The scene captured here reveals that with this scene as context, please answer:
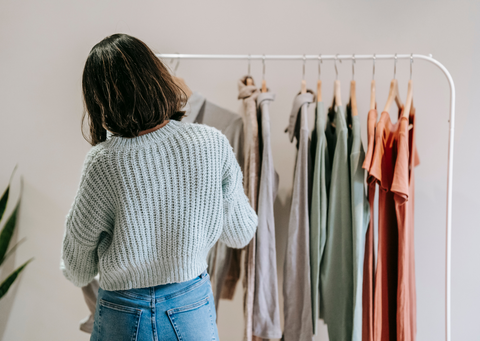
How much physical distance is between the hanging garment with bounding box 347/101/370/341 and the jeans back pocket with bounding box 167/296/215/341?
0.52 meters

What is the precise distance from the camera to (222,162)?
2.91 feet

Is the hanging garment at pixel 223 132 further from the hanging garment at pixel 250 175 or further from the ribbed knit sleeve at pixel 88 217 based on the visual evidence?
the ribbed knit sleeve at pixel 88 217

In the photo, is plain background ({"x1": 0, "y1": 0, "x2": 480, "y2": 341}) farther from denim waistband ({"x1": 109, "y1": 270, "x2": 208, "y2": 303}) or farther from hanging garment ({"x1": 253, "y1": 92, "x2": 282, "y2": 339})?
denim waistband ({"x1": 109, "y1": 270, "x2": 208, "y2": 303})

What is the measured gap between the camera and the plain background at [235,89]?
5.22 ft

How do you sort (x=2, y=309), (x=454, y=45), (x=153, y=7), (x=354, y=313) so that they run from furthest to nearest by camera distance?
1. (x=2, y=309)
2. (x=153, y=7)
3. (x=454, y=45)
4. (x=354, y=313)

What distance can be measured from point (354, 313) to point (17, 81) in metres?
1.91

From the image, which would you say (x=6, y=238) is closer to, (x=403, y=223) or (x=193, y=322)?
(x=193, y=322)

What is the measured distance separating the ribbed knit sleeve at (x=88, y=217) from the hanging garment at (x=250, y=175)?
526 mm

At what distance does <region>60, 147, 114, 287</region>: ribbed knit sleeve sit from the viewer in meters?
0.85

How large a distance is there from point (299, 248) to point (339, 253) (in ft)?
0.46

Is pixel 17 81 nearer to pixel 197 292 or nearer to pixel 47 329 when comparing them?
pixel 47 329

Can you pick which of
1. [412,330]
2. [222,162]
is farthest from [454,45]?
[222,162]

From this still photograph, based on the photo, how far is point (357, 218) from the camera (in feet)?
3.84

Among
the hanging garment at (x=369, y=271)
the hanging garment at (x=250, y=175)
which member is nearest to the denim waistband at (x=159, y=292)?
the hanging garment at (x=250, y=175)
